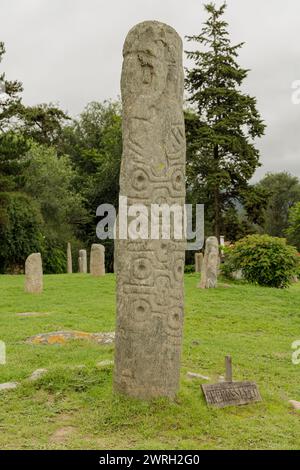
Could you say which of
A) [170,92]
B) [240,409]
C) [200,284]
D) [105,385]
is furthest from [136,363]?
[200,284]

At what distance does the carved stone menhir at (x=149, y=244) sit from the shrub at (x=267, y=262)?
16.6 meters

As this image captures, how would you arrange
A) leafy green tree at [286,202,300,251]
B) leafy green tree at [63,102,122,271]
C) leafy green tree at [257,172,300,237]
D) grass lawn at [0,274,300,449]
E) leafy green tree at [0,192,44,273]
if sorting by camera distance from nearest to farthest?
grass lawn at [0,274,300,449] < leafy green tree at [0,192,44,273] < leafy green tree at [63,102,122,271] < leafy green tree at [286,202,300,251] < leafy green tree at [257,172,300,237]

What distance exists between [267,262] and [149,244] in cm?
1686

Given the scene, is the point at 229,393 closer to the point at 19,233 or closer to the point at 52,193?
the point at 19,233

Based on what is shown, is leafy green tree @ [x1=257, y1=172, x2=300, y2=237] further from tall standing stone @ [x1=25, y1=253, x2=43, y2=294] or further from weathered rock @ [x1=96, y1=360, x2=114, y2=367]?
weathered rock @ [x1=96, y1=360, x2=114, y2=367]

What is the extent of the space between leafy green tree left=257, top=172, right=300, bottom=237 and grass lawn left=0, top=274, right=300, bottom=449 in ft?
178

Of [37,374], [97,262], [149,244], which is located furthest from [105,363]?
[97,262]

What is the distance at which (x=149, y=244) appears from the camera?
7.00 m

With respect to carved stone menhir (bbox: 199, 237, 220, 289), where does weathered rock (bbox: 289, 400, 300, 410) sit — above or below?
below

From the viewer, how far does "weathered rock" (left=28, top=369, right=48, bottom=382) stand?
7.63 meters

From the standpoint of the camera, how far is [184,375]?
8102mm

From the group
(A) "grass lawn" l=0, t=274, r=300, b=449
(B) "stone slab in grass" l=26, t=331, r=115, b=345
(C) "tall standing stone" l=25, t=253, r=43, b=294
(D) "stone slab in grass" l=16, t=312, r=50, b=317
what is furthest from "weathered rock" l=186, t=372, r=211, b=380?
(C) "tall standing stone" l=25, t=253, r=43, b=294

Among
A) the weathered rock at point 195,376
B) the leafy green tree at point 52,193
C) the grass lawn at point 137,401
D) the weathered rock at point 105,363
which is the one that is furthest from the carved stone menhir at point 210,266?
the leafy green tree at point 52,193
